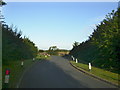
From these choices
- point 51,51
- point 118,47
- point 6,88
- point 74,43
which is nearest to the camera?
point 6,88

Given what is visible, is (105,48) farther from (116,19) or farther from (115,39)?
(116,19)

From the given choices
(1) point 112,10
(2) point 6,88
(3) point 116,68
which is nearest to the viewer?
(2) point 6,88

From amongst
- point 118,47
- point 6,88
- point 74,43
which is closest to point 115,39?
point 118,47

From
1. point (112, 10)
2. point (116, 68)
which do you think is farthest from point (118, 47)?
point (112, 10)

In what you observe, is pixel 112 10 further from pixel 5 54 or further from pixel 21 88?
pixel 21 88

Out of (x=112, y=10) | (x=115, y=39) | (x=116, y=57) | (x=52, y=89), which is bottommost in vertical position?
(x=52, y=89)

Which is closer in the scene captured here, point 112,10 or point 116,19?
point 116,19

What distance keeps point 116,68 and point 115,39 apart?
3.25 metres

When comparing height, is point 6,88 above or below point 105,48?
below

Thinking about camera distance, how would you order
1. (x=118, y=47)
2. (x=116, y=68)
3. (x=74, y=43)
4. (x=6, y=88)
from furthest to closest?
(x=74, y=43), (x=116, y=68), (x=118, y=47), (x=6, y=88)

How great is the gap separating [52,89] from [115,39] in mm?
10556

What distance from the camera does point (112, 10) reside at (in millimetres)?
20938

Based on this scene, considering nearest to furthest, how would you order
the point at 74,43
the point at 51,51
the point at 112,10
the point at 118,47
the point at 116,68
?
the point at 118,47 < the point at 116,68 < the point at 112,10 < the point at 74,43 < the point at 51,51

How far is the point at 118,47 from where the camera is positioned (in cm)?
1744
